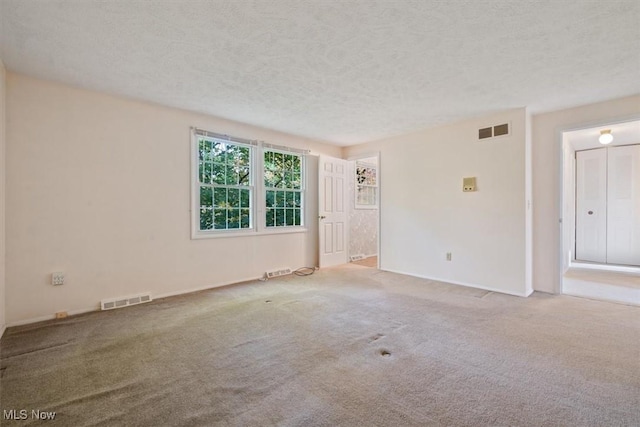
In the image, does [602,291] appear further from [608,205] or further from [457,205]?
[608,205]

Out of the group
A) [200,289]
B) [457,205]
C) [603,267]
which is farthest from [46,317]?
[603,267]

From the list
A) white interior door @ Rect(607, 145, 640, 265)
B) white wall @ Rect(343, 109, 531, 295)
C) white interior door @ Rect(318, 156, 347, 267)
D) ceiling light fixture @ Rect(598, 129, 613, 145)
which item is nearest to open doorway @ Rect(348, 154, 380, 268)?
white interior door @ Rect(318, 156, 347, 267)

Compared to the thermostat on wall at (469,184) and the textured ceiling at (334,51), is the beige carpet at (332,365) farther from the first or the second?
the textured ceiling at (334,51)

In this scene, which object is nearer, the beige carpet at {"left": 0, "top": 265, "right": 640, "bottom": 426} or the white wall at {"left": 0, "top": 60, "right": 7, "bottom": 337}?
the beige carpet at {"left": 0, "top": 265, "right": 640, "bottom": 426}

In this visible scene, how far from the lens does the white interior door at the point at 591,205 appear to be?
563cm

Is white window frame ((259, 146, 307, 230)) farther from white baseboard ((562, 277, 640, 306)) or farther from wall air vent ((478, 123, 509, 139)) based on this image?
white baseboard ((562, 277, 640, 306))

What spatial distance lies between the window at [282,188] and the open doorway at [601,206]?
455cm

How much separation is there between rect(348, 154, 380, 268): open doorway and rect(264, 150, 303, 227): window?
55.9 inches

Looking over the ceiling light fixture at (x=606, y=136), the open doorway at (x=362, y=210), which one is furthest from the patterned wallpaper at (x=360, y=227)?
the ceiling light fixture at (x=606, y=136)

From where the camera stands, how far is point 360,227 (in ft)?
21.6

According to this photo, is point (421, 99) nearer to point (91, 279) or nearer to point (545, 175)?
point (545, 175)

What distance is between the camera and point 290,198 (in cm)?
513

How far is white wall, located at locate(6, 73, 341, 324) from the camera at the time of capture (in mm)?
→ 2795

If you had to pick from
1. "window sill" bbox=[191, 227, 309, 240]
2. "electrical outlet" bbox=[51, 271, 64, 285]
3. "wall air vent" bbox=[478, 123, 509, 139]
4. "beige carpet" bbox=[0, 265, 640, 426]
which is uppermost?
"wall air vent" bbox=[478, 123, 509, 139]
